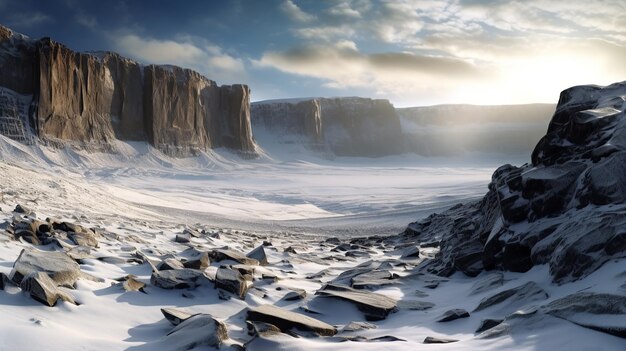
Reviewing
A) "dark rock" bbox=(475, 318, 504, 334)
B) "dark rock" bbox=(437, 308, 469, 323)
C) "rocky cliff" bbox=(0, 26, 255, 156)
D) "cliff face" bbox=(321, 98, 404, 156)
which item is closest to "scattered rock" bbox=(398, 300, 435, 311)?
"dark rock" bbox=(437, 308, 469, 323)

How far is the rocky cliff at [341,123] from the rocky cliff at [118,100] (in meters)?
21.2

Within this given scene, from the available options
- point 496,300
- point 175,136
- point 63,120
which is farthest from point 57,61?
point 496,300

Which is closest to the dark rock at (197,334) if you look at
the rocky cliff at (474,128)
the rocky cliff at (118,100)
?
the rocky cliff at (118,100)

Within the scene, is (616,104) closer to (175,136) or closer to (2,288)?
(2,288)

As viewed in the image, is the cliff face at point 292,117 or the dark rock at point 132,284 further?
the cliff face at point 292,117

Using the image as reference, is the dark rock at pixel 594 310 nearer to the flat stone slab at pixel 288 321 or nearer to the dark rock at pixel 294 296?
the flat stone slab at pixel 288 321

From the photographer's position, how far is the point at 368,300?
210 inches

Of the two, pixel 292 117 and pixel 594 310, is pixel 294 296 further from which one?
pixel 292 117

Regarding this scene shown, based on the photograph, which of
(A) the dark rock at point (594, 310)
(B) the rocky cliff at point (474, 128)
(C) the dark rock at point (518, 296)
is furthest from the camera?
(B) the rocky cliff at point (474, 128)

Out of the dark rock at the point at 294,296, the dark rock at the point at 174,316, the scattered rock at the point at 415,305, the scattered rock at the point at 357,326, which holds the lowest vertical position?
the scattered rock at the point at 415,305

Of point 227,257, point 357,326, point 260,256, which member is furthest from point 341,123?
point 357,326

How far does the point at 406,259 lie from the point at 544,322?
6.47 meters

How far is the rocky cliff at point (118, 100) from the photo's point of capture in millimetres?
58125

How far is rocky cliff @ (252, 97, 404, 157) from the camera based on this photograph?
120188mm
